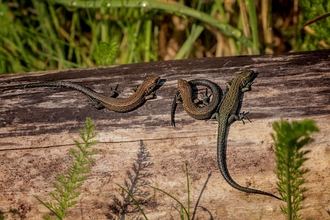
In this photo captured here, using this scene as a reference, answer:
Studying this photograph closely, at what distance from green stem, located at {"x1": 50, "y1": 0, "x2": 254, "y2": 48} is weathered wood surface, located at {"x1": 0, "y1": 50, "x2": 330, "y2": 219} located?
721 mm

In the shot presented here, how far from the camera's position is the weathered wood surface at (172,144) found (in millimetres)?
3002

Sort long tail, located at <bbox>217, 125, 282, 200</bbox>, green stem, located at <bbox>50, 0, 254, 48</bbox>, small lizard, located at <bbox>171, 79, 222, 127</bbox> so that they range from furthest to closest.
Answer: green stem, located at <bbox>50, 0, 254, 48</bbox>, small lizard, located at <bbox>171, 79, 222, 127</bbox>, long tail, located at <bbox>217, 125, 282, 200</bbox>

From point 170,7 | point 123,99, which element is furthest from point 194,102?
point 170,7

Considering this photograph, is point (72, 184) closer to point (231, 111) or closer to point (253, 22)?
point (231, 111)

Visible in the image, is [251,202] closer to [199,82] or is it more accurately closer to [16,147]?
[199,82]

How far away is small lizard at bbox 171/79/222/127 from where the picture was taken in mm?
3324

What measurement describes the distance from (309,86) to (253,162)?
849mm

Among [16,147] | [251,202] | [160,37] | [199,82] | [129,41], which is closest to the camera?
[251,202]

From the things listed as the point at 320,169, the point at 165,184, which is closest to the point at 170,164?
the point at 165,184

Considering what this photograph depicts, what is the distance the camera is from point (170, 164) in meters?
3.12

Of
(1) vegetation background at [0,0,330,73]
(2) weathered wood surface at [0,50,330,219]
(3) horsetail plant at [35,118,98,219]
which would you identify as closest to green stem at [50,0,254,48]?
(1) vegetation background at [0,0,330,73]

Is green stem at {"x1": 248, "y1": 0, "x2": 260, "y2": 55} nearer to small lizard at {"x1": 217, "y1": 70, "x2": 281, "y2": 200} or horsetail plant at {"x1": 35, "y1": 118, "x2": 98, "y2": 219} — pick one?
small lizard at {"x1": 217, "y1": 70, "x2": 281, "y2": 200}

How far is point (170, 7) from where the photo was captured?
4102 millimetres

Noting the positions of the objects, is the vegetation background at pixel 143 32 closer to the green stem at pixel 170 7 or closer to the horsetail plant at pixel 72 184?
the green stem at pixel 170 7
